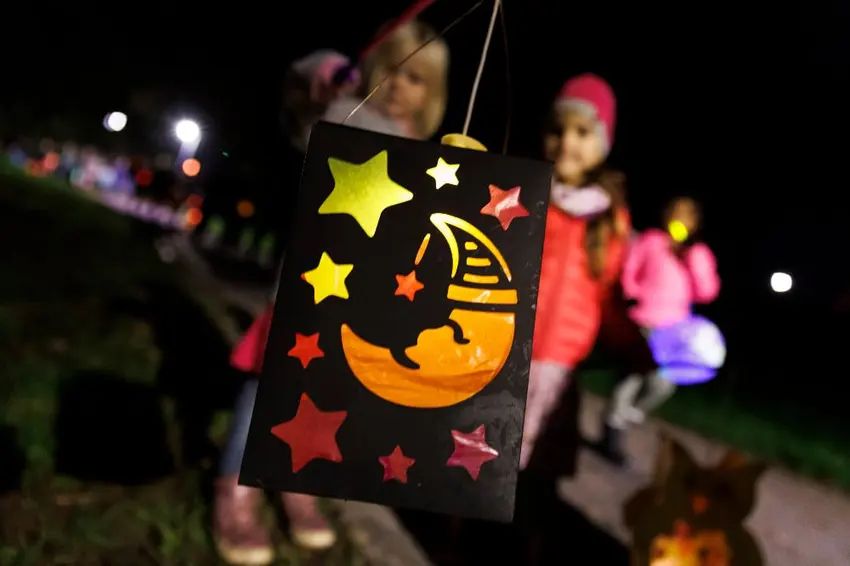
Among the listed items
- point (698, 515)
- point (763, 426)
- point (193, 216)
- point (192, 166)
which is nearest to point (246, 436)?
point (192, 166)

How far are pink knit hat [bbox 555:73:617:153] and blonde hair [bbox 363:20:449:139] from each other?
0.51 meters

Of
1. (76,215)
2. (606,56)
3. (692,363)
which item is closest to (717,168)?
(606,56)

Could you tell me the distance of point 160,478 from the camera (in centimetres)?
267

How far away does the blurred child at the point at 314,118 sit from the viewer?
1.96 meters

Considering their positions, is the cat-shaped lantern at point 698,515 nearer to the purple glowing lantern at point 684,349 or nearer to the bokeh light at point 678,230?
the purple glowing lantern at point 684,349

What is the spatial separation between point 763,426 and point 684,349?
2.54 m

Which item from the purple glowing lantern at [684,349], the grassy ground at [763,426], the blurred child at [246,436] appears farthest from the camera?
the grassy ground at [763,426]

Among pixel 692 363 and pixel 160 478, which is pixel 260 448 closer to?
pixel 160 478

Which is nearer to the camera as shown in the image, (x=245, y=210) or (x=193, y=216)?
(x=245, y=210)

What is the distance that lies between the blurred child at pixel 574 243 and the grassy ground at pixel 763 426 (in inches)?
137

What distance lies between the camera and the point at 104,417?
3.15 meters

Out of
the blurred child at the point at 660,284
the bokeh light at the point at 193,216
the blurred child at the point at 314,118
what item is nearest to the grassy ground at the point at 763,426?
the blurred child at the point at 660,284

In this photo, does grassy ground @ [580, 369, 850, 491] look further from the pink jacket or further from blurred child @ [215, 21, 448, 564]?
blurred child @ [215, 21, 448, 564]

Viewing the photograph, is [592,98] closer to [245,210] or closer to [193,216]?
[245,210]
